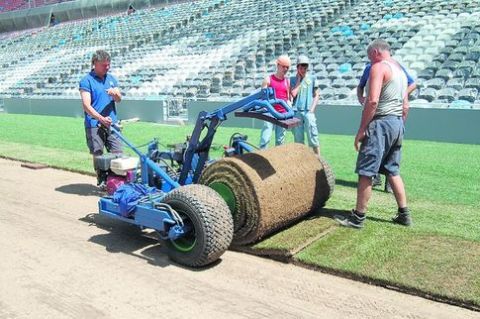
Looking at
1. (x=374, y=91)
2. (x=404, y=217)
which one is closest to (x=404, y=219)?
(x=404, y=217)

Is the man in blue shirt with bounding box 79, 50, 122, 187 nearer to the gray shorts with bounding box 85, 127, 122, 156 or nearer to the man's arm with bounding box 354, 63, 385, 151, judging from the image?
the gray shorts with bounding box 85, 127, 122, 156

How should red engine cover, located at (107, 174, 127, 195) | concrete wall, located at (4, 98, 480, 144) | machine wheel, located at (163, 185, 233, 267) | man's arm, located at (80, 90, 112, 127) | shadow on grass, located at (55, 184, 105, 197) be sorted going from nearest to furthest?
machine wheel, located at (163, 185, 233, 267) → red engine cover, located at (107, 174, 127, 195) → man's arm, located at (80, 90, 112, 127) → shadow on grass, located at (55, 184, 105, 197) → concrete wall, located at (4, 98, 480, 144)

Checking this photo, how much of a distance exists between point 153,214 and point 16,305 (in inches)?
47.7

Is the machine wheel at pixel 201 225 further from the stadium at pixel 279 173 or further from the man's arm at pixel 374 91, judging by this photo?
the man's arm at pixel 374 91

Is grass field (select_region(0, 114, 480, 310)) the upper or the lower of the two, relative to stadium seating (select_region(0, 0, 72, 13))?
lower

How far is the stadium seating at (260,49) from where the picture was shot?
12.8 m

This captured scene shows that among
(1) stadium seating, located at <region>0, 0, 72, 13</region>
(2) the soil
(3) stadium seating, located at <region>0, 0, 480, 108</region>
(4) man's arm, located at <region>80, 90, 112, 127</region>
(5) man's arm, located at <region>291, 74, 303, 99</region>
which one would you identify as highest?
(1) stadium seating, located at <region>0, 0, 72, 13</region>

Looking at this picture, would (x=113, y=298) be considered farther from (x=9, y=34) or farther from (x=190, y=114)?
(x=9, y=34)

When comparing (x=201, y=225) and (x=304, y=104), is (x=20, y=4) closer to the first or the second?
(x=304, y=104)

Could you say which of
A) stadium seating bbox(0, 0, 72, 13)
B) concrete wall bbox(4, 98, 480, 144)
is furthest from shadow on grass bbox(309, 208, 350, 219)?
stadium seating bbox(0, 0, 72, 13)

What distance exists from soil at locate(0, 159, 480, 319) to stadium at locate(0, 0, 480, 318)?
0.06 feet

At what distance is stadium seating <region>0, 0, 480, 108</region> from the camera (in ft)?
41.9

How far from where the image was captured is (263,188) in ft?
14.2

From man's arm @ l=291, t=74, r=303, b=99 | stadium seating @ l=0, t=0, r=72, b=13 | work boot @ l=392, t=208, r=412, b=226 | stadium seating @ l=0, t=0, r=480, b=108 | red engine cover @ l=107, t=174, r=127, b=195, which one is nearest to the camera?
work boot @ l=392, t=208, r=412, b=226
